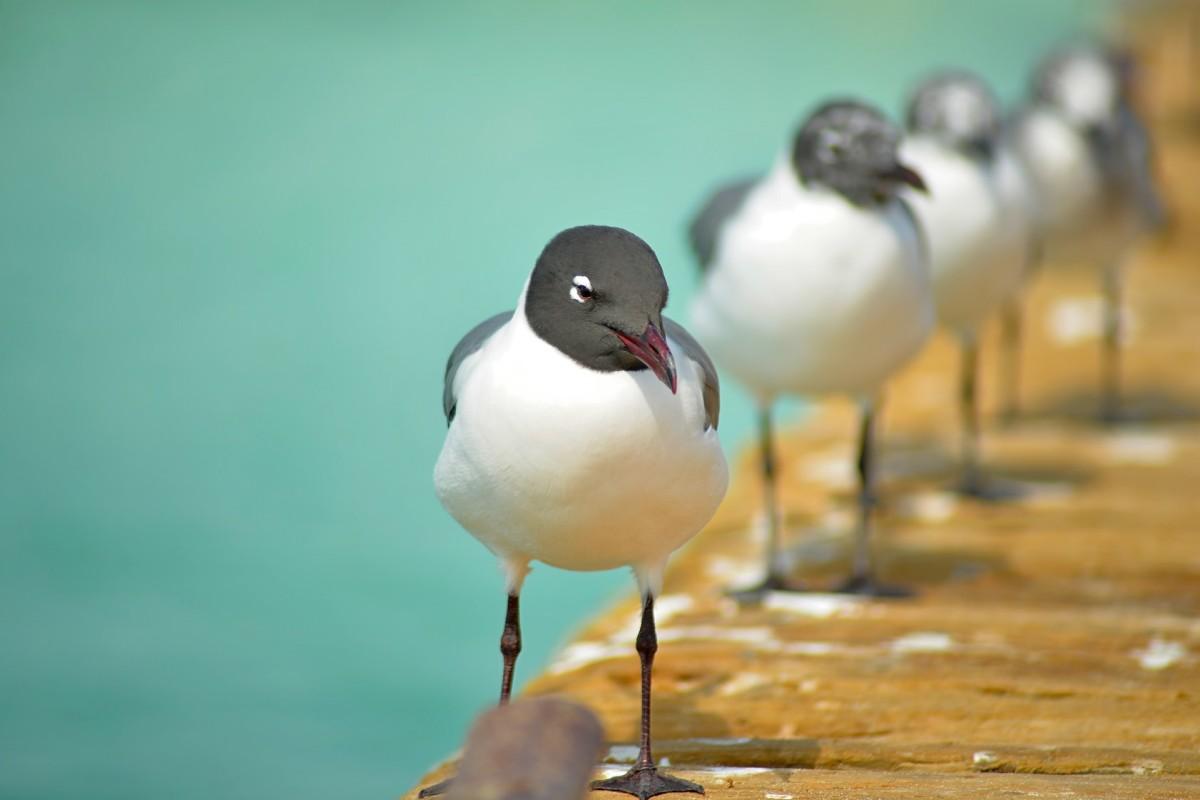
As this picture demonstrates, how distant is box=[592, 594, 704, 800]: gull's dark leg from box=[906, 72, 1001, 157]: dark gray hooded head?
80.0 inches

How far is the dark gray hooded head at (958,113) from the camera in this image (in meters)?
4.18

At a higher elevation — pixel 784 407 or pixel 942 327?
pixel 784 407

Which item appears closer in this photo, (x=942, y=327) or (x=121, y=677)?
(x=942, y=327)

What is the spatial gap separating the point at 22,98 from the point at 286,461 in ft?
20.6

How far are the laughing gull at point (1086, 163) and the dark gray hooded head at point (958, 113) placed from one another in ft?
2.50

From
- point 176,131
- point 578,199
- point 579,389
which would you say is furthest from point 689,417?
point 176,131

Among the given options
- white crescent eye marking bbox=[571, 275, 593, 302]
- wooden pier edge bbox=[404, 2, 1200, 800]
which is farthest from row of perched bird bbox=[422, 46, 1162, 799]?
wooden pier edge bbox=[404, 2, 1200, 800]

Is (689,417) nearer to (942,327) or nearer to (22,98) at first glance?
(942,327)

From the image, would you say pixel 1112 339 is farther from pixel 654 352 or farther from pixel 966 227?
pixel 654 352

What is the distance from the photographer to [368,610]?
6656mm

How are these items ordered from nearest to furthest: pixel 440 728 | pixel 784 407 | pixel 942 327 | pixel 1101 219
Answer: pixel 942 327 → pixel 1101 219 → pixel 440 728 → pixel 784 407

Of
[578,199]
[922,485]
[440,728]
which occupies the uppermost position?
[578,199]

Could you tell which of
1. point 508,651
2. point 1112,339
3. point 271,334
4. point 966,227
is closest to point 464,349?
point 508,651

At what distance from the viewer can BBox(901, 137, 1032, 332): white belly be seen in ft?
13.5
